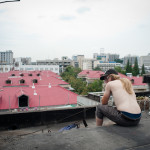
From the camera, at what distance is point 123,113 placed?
3334 mm

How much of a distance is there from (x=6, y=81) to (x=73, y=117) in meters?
22.6

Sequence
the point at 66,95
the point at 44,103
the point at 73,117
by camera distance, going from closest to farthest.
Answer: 1. the point at 73,117
2. the point at 44,103
3. the point at 66,95

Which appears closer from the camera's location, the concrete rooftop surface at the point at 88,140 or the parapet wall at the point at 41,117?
the concrete rooftop surface at the point at 88,140

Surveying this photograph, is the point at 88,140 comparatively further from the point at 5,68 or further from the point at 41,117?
the point at 5,68

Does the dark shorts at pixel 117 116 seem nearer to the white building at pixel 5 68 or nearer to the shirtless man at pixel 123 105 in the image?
the shirtless man at pixel 123 105

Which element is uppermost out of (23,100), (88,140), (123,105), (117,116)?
(123,105)

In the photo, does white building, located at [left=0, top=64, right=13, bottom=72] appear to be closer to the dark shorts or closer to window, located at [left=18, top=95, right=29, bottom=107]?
window, located at [left=18, top=95, right=29, bottom=107]

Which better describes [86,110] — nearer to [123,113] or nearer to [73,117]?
[73,117]

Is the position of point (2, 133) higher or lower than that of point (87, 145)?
lower

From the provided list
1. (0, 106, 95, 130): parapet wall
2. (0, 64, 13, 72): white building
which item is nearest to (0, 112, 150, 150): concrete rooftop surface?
(0, 106, 95, 130): parapet wall

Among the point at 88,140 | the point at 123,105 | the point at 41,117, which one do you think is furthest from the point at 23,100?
the point at 88,140

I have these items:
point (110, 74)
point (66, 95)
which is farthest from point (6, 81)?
point (110, 74)

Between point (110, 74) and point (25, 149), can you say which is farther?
point (110, 74)

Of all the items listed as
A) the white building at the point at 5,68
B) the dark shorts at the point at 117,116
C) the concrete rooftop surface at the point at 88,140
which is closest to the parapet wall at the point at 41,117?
the dark shorts at the point at 117,116
